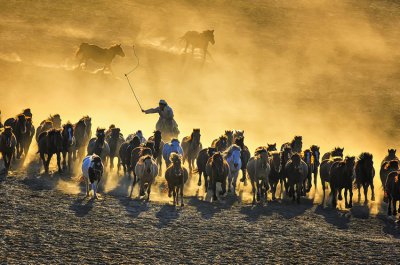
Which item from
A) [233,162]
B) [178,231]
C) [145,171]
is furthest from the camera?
[233,162]

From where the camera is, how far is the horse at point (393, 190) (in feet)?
93.4

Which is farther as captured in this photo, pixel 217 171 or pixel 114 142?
pixel 114 142

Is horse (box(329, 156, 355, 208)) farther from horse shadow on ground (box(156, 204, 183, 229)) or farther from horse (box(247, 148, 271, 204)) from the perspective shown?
horse shadow on ground (box(156, 204, 183, 229))

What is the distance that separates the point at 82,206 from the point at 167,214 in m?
2.75

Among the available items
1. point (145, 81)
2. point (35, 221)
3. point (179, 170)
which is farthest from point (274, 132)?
point (35, 221)

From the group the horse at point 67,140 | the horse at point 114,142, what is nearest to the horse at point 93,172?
the horse at point 67,140

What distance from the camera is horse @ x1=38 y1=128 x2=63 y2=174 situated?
104ft

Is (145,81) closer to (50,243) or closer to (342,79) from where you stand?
(342,79)

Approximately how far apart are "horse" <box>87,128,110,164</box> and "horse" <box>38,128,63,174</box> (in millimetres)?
1309

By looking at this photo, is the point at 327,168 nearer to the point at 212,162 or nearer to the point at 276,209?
the point at 276,209

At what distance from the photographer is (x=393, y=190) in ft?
93.9

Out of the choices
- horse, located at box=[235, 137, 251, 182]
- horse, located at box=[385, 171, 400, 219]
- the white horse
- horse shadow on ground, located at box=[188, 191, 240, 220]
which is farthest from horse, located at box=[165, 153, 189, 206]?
horse, located at box=[385, 171, 400, 219]

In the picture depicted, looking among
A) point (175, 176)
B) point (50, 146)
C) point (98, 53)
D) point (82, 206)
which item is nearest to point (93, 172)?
point (82, 206)

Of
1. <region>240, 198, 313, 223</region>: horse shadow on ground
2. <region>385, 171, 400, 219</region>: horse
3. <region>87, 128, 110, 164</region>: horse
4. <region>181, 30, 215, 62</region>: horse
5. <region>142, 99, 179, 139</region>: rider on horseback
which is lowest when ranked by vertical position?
<region>240, 198, 313, 223</region>: horse shadow on ground
